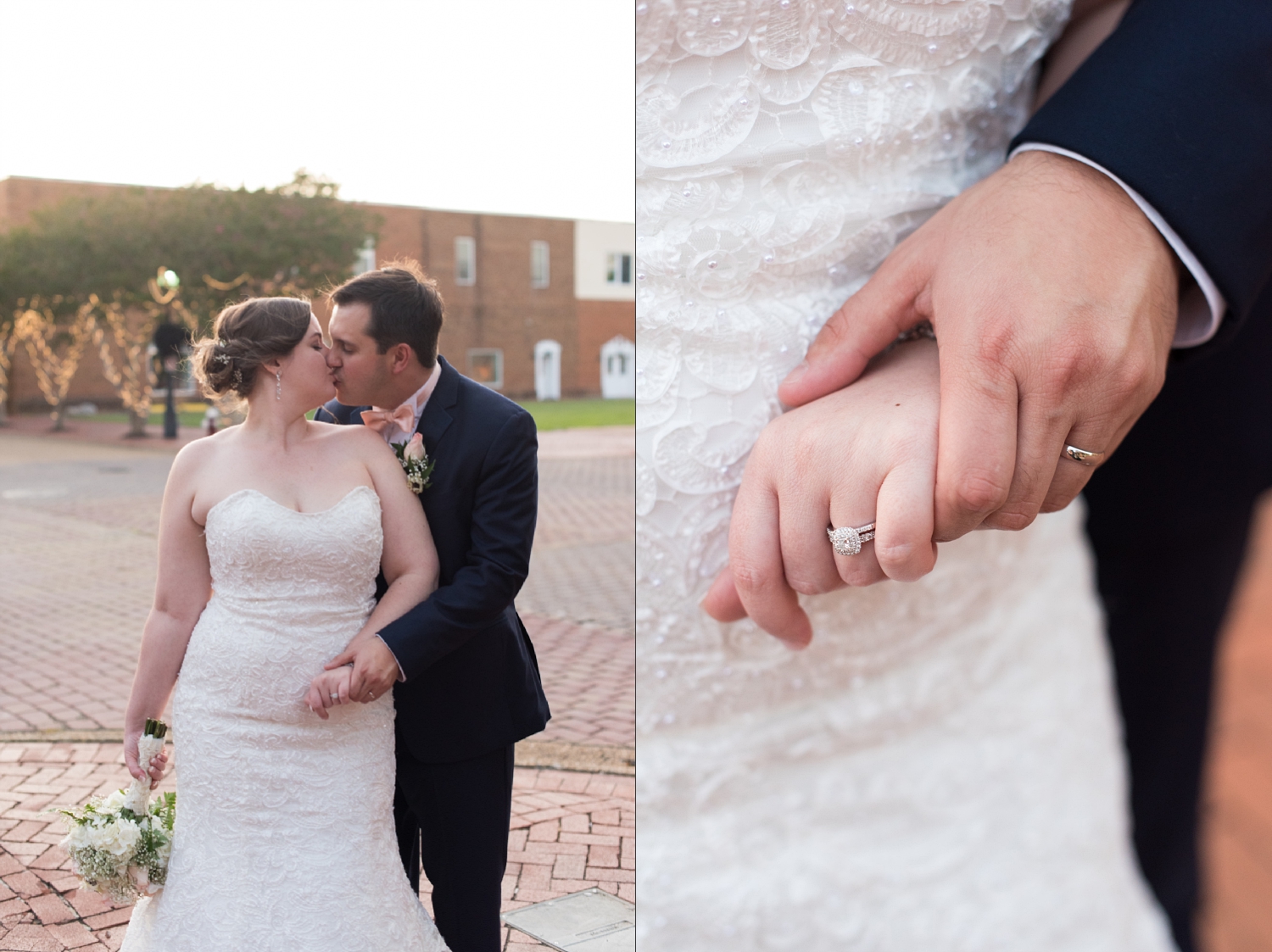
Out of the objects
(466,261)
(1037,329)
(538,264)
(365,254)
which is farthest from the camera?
(538,264)

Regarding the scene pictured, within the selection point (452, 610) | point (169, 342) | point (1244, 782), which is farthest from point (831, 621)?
point (169, 342)

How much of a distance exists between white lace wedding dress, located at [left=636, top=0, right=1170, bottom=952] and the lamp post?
16978 mm

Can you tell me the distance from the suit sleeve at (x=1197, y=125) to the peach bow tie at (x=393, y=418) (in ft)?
4.87

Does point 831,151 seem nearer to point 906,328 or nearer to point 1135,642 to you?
point 906,328

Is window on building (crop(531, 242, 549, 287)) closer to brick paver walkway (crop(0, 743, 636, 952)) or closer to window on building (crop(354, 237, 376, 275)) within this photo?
window on building (crop(354, 237, 376, 275))

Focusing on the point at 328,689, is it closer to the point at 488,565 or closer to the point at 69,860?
the point at 488,565

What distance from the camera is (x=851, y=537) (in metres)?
0.83

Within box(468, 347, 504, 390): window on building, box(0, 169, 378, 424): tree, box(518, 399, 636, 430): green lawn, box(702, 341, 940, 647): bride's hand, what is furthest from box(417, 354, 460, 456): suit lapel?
box(468, 347, 504, 390): window on building

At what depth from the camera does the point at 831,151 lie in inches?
38.6

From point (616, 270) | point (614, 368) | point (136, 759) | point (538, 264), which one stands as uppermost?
point (136, 759)

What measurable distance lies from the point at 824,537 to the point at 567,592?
23.4ft

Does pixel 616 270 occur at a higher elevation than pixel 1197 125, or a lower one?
lower

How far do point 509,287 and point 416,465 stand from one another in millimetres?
29304

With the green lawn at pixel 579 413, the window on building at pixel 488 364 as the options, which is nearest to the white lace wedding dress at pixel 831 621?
the green lawn at pixel 579 413
